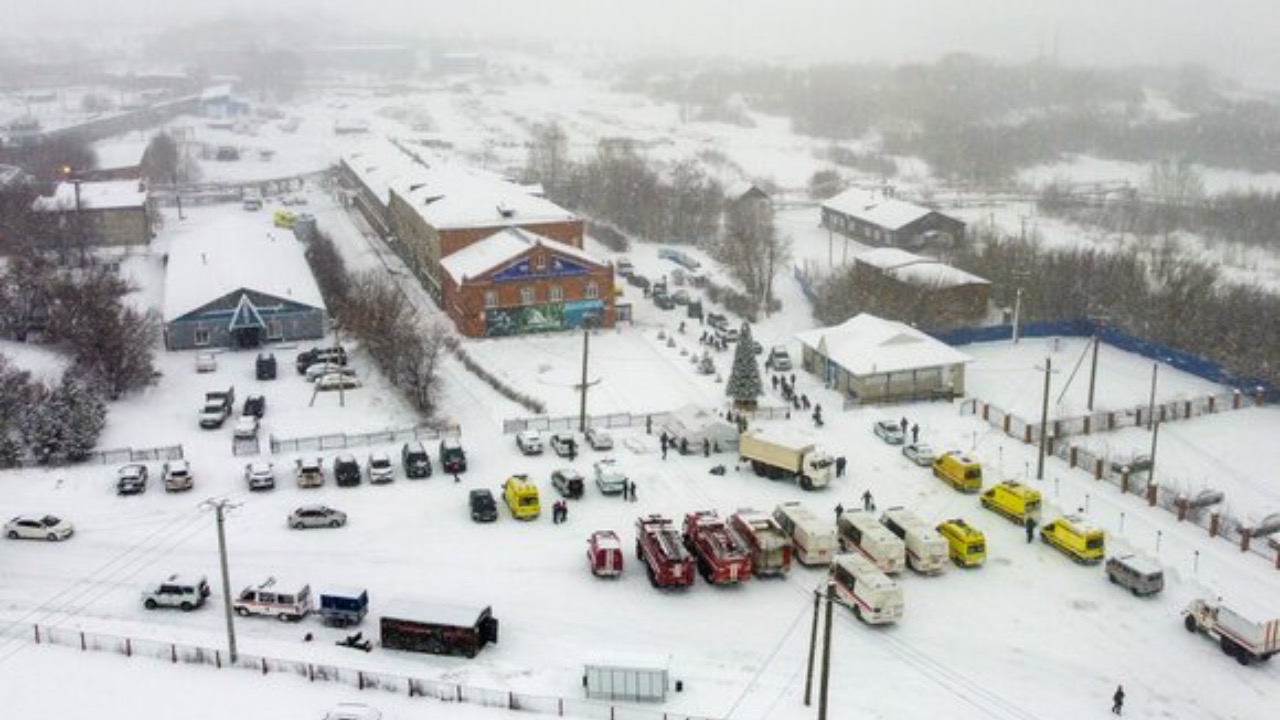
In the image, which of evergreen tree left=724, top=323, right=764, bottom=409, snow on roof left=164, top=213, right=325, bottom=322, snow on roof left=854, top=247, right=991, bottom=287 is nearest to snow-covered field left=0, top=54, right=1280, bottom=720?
evergreen tree left=724, top=323, right=764, bottom=409

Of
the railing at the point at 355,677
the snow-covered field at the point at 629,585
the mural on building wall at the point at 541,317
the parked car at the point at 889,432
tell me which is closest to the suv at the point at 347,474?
the snow-covered field at the point at 629,585

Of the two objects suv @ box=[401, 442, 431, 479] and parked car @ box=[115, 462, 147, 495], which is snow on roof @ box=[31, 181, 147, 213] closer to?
parked car @ box=[115, 462, 147, 495]

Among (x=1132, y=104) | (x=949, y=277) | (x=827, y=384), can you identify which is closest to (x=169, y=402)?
(x=827, y=384)

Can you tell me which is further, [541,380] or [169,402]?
[541,380]

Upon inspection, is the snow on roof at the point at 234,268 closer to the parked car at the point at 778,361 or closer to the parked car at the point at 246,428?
the parked car at the point at 246,428

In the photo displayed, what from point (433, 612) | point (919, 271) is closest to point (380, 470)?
point (433, 612)

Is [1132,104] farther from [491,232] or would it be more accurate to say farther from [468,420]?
[468,420]
